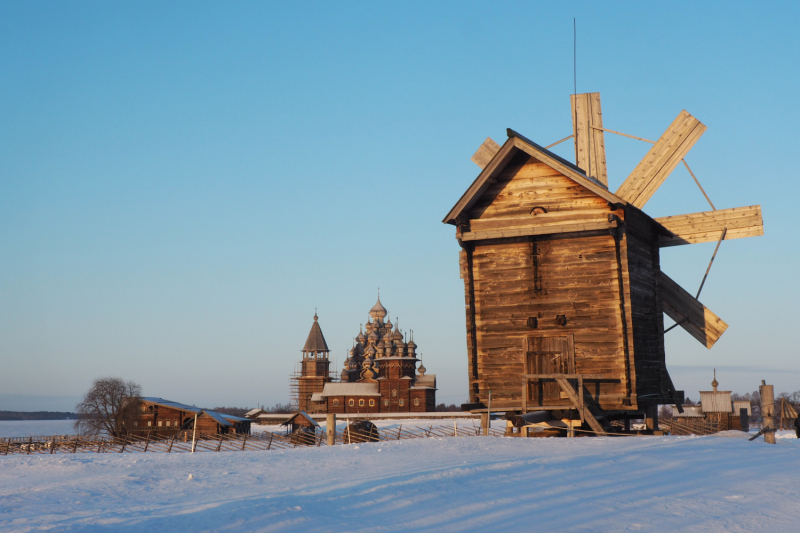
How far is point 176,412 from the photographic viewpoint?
2704 inches

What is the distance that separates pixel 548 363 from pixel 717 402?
42.5m

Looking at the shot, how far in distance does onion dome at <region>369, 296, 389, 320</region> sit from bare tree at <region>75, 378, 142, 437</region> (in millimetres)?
58485

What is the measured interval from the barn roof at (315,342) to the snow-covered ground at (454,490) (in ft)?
319

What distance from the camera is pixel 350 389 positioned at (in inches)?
4097

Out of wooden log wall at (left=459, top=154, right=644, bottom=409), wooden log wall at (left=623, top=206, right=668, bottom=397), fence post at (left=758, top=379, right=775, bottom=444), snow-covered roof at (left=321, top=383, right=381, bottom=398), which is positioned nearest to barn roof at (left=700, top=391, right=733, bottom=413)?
wooden log wall at (left=623, top=206, right=668, bottom=397)

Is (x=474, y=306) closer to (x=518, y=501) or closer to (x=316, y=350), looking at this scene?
(x=518, y=501)

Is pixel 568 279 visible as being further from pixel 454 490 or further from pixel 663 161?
pixel 454 490

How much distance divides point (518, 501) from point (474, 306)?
10798 millimetres

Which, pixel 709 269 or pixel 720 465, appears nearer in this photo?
pixel 720 465

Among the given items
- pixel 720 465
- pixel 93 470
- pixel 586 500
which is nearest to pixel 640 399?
pixel 720 465

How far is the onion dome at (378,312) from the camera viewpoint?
413 feet

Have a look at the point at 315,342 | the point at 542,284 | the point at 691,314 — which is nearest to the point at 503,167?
the point at 542,284

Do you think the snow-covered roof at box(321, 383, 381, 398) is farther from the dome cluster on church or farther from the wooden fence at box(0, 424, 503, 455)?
the wooden fence at box(0, 424, 503, 455)

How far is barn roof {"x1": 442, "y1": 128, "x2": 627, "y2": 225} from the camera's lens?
759 inches
